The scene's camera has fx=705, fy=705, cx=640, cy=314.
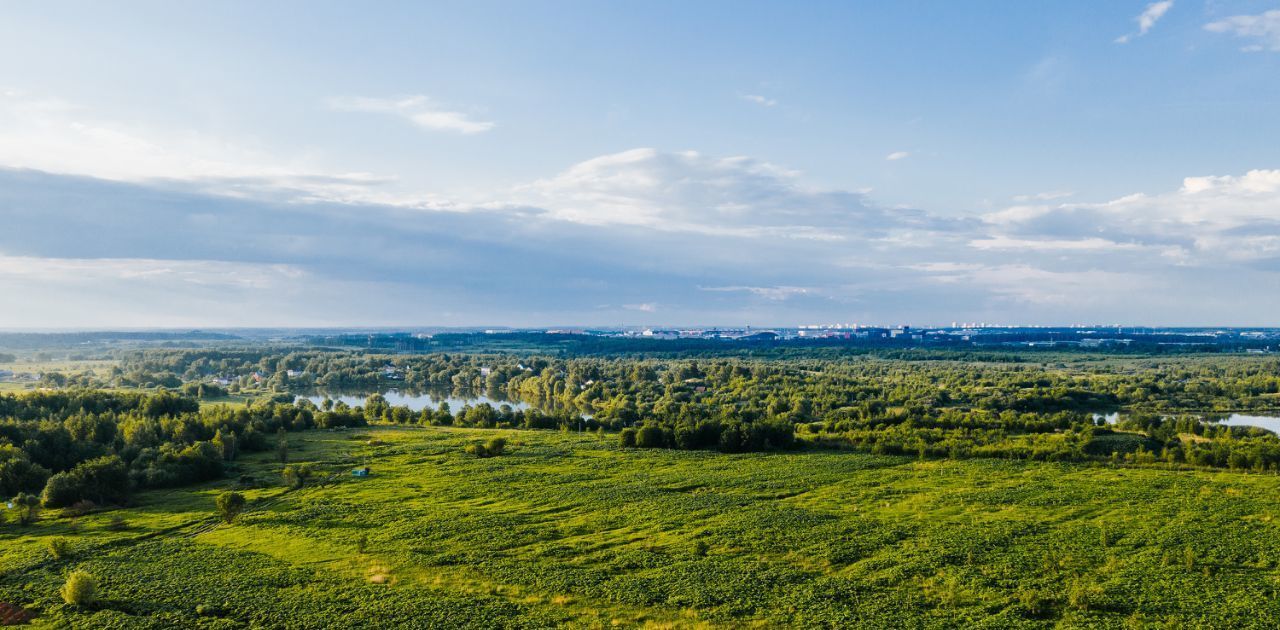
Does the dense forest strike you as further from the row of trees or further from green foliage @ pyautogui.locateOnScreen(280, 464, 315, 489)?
green foliage @ pyautogui.locateOnScreen(280, 464, 315, 489)

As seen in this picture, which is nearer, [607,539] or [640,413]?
[607,539]

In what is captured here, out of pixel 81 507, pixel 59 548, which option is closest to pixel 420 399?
pixel 81 507

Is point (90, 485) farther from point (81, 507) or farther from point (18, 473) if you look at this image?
point (18, 473)

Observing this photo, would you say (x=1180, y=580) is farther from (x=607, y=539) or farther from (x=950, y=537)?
(x=607, y=539)

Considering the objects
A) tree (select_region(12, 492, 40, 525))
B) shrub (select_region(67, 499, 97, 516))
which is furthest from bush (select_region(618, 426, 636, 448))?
tree (select_region(12, 492, 40, 525))

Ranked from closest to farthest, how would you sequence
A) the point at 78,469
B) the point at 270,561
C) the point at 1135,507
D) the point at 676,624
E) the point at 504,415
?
1. the point at 676,624
2. the point at 270,561
3. the point at 1135,507
4. the point at 78,469
5. the point at 504,415

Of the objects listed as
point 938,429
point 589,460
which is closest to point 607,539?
point 589,460
